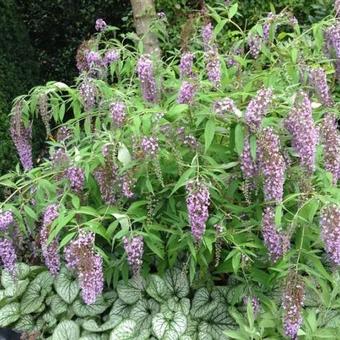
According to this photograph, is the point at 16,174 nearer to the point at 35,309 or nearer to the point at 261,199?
the point at 35,309

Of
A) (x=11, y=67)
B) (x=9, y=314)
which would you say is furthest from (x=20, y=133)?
(x=11, y=67)

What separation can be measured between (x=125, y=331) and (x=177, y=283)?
0.43 meters

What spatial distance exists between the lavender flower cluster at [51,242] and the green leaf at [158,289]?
58cm

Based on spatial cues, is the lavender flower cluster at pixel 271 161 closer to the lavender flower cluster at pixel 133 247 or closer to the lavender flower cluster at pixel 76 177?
the lavender flower cluster at pixel 133 247

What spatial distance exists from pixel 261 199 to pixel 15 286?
1.66 m

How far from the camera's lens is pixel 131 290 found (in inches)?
152

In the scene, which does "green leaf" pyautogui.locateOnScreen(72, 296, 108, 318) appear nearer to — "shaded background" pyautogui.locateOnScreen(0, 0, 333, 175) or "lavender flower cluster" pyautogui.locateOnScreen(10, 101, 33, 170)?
"lavender flower cluster" pyautogui.locateOnScreen(10, 101, 33, 170)

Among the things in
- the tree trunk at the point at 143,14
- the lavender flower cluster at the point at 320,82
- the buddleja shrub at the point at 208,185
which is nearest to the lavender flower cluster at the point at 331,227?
the buddleja shrub at the point at 208,185

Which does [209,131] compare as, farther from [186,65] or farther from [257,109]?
[186,65]

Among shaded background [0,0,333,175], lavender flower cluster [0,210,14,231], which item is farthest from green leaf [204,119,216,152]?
shaded background [0,0,333,175]

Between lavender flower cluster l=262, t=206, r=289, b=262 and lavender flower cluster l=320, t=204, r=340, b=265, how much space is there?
0.22m

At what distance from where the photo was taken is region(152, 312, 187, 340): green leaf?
3.59 meters

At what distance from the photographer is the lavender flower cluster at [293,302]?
3094 mm

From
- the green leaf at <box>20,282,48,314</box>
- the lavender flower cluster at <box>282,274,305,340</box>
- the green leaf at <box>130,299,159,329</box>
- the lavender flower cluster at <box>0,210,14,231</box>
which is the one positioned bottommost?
the green leaf at <box>130,299,159,329</box>
